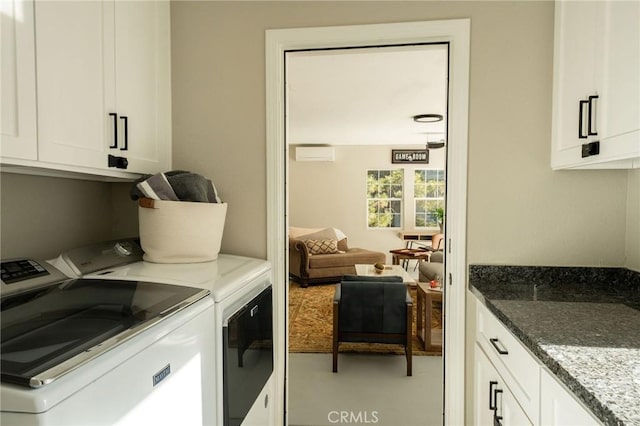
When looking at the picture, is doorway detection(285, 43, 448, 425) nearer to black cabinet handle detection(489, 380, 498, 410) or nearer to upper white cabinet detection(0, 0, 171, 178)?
upper white cabinet detection(0, 0, 171, 178)

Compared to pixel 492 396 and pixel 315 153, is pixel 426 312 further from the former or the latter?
pixel 315 153

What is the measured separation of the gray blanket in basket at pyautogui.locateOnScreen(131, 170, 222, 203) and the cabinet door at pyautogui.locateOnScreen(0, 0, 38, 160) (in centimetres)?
44

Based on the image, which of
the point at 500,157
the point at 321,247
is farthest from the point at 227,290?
the point at 321,247

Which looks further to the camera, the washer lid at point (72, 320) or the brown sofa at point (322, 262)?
the brown sofa at point (322, 262)

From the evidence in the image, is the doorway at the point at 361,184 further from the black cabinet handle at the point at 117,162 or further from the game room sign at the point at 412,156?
the black cabinet handle at the point at 117,162

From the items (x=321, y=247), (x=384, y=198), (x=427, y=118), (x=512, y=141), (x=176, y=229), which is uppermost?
(x=427, y=118)

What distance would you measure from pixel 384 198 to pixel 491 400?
6523 mm

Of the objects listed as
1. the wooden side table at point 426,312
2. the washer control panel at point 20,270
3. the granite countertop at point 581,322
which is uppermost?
the washer control panel at point 20,270

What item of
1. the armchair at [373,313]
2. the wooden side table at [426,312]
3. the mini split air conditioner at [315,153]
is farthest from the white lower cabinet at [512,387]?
the mini split air conditioner at [315,153]

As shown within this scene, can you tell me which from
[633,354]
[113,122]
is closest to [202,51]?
[113,122]

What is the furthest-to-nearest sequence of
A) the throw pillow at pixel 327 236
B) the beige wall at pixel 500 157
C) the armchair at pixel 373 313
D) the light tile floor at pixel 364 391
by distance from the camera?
the throw pillow at pixel 327 236
the armchair at pixel 373 313
the light tile floor at pixel 364 391
the beige wall at pixel 500 157

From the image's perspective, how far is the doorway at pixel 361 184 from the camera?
2.53 m

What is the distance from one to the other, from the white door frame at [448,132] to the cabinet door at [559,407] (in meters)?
0.76

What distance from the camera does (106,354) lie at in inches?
29.5
